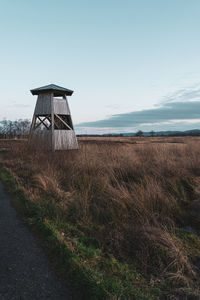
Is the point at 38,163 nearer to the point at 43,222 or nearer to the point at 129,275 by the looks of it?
the point at 43,222

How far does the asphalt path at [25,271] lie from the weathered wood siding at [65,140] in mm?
11079

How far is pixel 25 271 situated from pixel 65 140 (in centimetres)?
1280

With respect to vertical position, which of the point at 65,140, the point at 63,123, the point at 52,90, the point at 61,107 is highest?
the point at 52,90

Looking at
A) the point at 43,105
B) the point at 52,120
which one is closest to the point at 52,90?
the point at 43,105

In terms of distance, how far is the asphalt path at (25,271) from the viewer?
2.03m

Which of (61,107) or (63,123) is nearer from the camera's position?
(61,107)

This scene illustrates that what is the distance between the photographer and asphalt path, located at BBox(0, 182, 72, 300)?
6.67 ft

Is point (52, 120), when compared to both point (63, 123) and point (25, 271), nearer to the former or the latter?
point (63, 123)

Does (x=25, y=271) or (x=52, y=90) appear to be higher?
(x=52, y=90)

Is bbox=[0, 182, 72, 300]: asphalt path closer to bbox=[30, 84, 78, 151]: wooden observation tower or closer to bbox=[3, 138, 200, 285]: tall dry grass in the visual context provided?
bbox=[3, 138, 200, 285]: tall dry grass

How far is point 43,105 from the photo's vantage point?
583 inches

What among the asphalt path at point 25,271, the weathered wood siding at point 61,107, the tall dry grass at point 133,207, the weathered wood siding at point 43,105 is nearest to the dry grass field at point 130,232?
→ the tall dry grass at point 133,207

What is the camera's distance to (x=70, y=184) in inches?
257

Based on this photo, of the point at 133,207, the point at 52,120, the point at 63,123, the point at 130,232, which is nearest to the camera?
the point at 130,232
